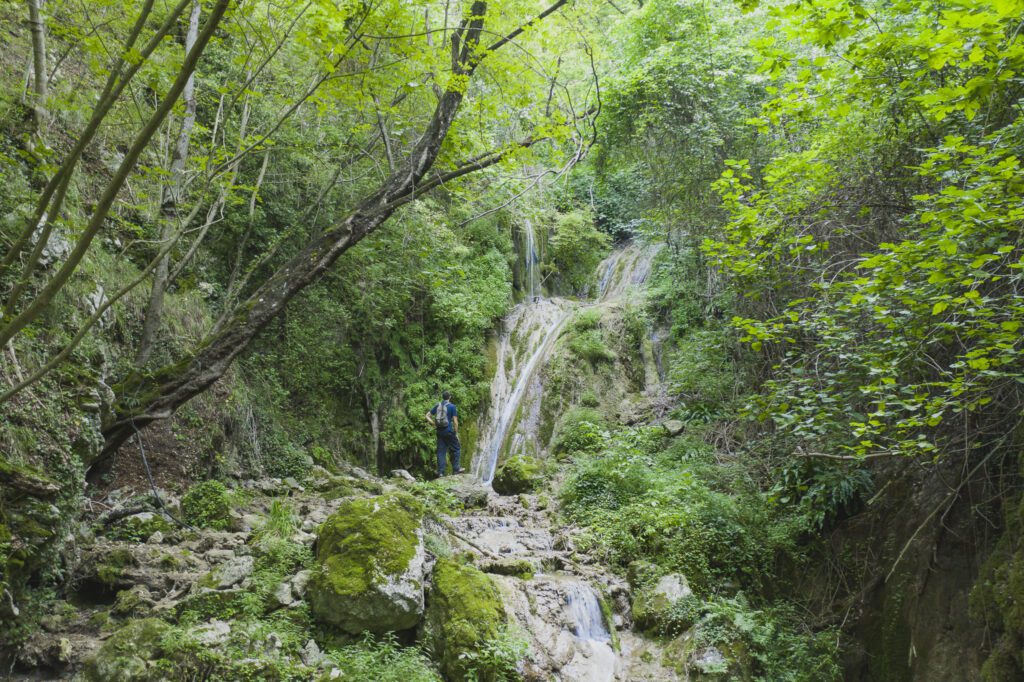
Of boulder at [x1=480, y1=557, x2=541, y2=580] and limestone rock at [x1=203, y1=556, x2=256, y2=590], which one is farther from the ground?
limestone rock at [x1=203, y1=556, x2=256, y2=590]

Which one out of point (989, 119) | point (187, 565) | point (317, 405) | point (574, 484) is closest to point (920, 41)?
point (989, 119)

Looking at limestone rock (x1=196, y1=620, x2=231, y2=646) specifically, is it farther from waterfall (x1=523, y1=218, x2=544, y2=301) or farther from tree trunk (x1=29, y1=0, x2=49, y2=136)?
waterfall (x1=523, y1=218, x2=544, y2=301)

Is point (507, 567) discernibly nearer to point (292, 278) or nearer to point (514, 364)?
point (292, 278)

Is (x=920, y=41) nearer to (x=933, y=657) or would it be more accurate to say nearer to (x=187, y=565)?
(x=933, y=657)

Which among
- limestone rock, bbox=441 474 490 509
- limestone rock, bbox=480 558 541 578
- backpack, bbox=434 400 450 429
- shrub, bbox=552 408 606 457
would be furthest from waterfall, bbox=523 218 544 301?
limestone rock, bbox=480 558 541 578

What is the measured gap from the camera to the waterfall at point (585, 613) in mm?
5816

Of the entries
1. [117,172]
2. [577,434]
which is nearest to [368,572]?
[117,172]

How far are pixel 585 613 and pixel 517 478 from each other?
3832 millimetres

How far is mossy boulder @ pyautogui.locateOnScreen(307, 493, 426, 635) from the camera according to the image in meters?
4.74

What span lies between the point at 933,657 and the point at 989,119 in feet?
15.3

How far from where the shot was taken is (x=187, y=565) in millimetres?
5098

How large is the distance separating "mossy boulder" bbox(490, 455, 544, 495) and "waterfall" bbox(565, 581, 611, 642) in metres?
3.46

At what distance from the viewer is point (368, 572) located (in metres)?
4.86

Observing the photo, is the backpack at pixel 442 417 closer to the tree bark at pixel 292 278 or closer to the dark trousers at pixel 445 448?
the dark trousers at pixel 445 448
